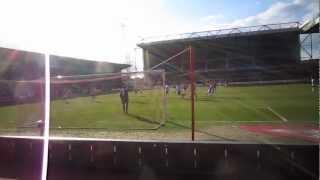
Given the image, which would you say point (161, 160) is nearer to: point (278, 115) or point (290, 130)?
point (290, 130)

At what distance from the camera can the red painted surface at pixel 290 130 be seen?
1423 centimetres

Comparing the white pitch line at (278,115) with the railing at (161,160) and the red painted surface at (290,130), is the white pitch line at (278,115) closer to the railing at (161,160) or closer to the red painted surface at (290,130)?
the red painted surface at (290,130)

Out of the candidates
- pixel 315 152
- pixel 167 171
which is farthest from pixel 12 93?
pixel 315 152

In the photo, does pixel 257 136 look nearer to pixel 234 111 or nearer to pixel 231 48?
pixel 234 111

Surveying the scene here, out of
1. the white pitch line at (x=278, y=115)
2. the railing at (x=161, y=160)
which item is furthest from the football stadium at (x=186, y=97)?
the railing at (x=161, y=160)

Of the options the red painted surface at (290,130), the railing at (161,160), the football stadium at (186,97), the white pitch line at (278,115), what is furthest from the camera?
the white pitch line at (278,115)

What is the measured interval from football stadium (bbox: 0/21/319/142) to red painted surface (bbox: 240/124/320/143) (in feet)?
0.12

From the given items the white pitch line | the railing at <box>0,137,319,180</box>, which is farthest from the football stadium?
the railing at <box>0,137,319,180</box>

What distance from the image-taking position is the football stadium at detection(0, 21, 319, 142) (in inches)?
651

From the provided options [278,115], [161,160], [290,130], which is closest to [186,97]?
[278,115]

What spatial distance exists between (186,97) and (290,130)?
2201 centimetres

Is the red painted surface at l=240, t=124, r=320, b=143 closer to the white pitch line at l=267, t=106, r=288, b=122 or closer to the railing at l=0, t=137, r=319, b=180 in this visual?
the white pitch line at l=267, t=106, r=288, b=122

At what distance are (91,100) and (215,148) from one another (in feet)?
73.7

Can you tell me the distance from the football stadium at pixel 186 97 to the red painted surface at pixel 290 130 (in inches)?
1.4
